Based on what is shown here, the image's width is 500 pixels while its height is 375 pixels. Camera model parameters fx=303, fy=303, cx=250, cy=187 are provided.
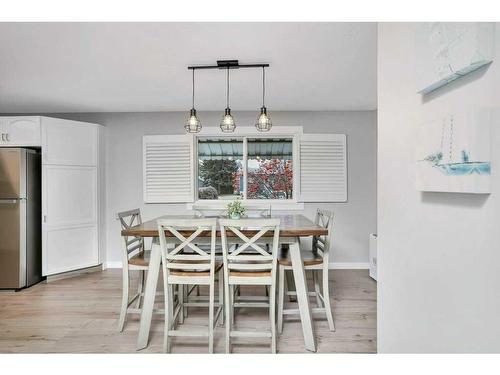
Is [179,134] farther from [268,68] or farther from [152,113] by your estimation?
[268,68]

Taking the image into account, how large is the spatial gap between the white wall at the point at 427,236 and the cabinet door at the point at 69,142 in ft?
13.1

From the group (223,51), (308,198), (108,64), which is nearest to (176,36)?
(223,51)

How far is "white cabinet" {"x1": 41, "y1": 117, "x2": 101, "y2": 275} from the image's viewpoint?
3877 mm

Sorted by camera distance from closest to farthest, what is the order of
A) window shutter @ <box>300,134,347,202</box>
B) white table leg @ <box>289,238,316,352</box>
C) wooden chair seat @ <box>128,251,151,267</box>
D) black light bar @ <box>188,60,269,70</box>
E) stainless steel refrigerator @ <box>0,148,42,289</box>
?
1. white table leg @ <box>289,238,316,352</box>
2. wooden chair seat @ <box>128,251,151,267</box>
3. black light bar @ <box>188,60,269,70</box>
4. stainless steel refrigerator @ <box>0,148,42,289</box>
5. window shutter @ <box>300,134,347,202</box>

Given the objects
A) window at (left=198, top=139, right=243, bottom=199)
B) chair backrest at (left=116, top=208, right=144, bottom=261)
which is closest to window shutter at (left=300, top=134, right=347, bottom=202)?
window at (left=198, top=139, right=243, bottom=199)

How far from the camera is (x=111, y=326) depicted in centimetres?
263

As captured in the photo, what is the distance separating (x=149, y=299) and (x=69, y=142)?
9.17 ft

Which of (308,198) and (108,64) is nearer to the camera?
(108,64)

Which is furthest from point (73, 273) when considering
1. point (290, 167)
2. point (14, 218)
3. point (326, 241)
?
point (326, 241)

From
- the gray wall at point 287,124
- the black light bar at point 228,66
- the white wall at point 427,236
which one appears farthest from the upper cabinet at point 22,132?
the white wall at point 427,236

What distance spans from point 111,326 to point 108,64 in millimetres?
2314

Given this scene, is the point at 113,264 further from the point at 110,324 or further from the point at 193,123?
the point at 193,123

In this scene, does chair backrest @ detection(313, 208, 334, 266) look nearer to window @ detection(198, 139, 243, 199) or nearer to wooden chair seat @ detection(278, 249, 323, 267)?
wooden chair seat @ detection(278, 249, 323, 267)

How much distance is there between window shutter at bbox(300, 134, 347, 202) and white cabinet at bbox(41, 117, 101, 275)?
2.96m
